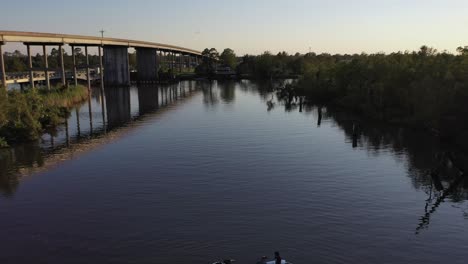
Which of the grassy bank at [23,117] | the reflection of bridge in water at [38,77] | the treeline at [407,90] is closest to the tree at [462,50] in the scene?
the treeline at [407,90]

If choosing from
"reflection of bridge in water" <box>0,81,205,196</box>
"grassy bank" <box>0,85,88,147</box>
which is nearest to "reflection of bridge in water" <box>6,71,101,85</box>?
"reflection of bridge in water" <box>0,81,205,196</box>

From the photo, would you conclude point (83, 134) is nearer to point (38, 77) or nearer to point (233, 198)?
point (233, 198)

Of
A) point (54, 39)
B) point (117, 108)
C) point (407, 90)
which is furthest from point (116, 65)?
point (407, 90)

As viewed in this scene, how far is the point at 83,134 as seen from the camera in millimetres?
78938

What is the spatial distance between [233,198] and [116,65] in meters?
156

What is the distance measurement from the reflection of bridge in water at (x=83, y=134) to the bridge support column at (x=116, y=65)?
4724 centimetres

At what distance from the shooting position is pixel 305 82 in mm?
138500

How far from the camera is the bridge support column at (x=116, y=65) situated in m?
183

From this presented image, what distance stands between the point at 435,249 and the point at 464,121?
119ft

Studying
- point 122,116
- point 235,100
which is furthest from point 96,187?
point 235,100

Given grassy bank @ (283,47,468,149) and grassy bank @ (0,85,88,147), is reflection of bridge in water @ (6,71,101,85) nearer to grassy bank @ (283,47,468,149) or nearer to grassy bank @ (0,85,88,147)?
grassy bank @ (0,85,88,147)

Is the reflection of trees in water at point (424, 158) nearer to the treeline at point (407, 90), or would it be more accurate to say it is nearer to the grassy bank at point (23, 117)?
the treeline at point (407, 90)

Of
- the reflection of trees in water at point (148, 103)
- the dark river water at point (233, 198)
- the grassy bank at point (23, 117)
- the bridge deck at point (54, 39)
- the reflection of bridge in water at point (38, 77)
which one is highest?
the bridge deck at point (54, 39)

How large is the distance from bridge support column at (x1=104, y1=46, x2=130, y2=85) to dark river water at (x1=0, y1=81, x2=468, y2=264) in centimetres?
11078
